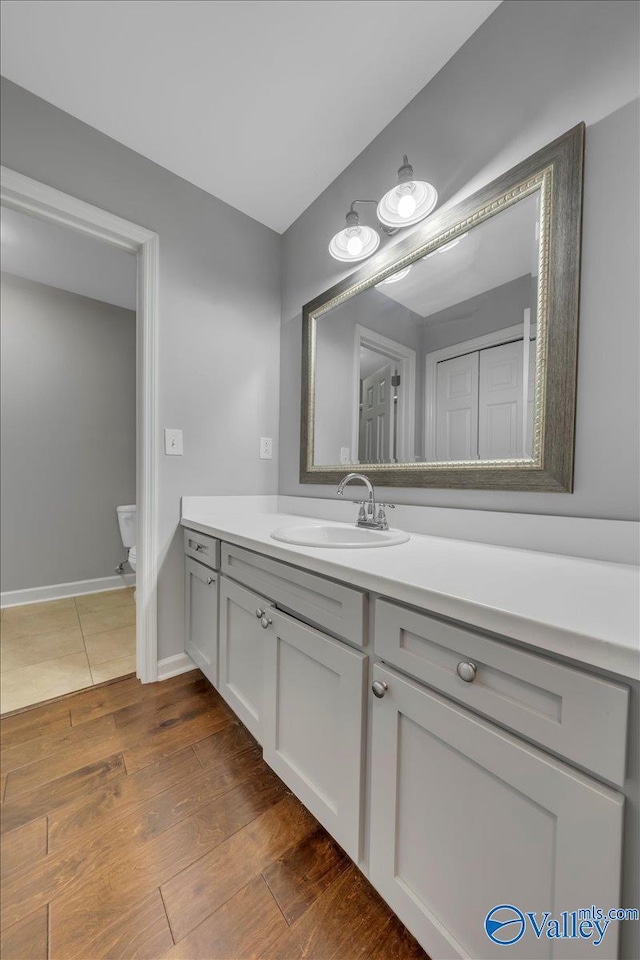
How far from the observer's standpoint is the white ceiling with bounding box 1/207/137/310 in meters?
2.03

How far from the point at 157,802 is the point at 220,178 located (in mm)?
2465

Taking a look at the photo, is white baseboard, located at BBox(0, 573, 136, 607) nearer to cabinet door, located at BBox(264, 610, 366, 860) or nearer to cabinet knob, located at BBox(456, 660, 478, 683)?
cabinet door, located at BBox(264, 610, 366, 860)

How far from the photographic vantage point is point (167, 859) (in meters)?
0.87

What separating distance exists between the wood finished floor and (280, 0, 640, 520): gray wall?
104 cm

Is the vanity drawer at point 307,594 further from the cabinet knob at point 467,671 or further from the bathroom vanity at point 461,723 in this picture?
the cabinet knob at point 467,671

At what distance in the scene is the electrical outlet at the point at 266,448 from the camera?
1983mm

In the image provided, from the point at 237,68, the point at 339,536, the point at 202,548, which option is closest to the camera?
the point at 237,68

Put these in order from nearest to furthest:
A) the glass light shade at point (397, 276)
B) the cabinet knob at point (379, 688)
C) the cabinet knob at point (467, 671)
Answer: the cabinet knob at point (467, 671) < the cabinet knob at point (379, 688) < the glass light shade at point (397, 276)

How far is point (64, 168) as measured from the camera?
1.39 metres

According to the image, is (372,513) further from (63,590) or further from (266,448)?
(63,590)

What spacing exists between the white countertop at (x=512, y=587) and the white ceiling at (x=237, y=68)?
1.64m

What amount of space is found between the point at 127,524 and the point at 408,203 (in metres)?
2.83

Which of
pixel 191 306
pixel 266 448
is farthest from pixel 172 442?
pixel 191 306

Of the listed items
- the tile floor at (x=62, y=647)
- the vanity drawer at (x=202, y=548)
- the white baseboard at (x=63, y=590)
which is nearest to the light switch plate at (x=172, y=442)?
the vanity drawer at (x=202, y=548)
